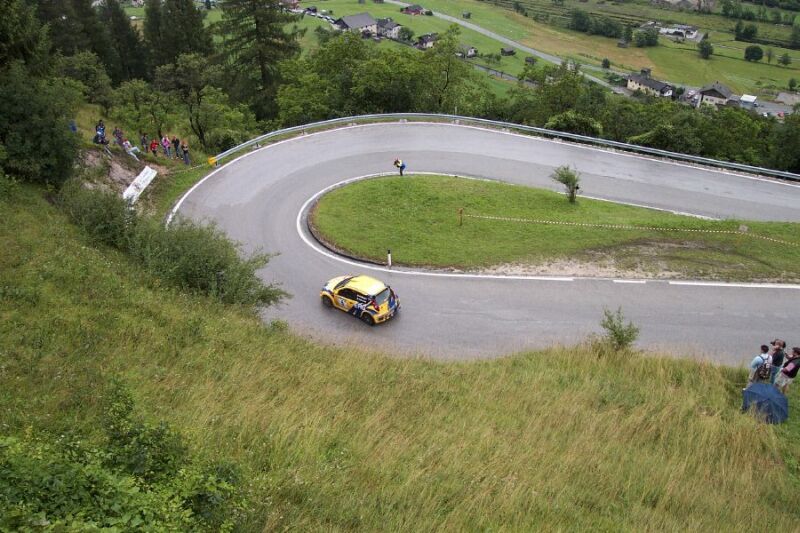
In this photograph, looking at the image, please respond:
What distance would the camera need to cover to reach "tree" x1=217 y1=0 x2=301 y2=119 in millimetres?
41031

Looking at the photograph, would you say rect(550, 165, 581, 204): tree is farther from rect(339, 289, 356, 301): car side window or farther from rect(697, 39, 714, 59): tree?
rect(697, 39, 714, 59): tree

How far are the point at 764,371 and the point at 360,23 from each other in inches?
5280

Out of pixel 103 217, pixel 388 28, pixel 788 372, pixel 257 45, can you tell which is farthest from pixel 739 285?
pixel 388 28

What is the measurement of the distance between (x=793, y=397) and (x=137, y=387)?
645 inches

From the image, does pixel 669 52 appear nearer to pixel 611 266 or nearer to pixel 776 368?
pixel 611 266

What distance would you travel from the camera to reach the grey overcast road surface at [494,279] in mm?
18500

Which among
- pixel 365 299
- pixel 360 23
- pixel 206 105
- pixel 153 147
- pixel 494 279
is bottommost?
pixel 494 279

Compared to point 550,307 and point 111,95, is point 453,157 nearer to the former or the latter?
point 550,307

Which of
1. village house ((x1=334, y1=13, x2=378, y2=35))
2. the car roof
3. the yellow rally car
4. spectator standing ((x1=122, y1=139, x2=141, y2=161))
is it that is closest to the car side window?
the yellow rally car

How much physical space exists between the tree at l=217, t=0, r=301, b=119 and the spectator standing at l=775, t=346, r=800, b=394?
39.8 metres

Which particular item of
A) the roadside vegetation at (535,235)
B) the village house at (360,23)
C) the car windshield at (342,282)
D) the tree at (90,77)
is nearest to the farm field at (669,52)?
the village house at (360,23)

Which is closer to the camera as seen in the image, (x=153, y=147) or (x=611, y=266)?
(x=611, y=266)

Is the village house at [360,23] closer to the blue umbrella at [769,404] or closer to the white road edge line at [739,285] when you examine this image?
the white road edge line at [739,285]

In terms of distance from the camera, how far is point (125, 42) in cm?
5641
